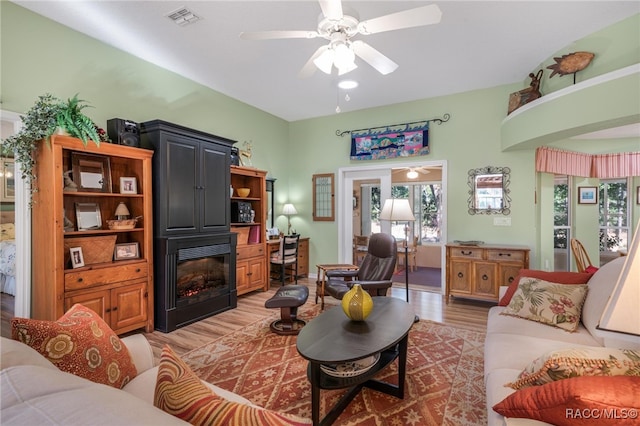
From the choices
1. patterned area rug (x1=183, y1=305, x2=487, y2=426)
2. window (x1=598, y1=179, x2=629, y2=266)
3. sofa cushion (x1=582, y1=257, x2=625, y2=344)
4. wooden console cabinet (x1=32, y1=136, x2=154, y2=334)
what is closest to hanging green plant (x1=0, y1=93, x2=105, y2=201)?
wooden console cabinet (x1=32, y1=136, x2=154, y2=334)

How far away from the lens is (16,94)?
2717 millimetres

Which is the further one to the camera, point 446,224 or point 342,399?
point 446,224

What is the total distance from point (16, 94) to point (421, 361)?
14.3ft

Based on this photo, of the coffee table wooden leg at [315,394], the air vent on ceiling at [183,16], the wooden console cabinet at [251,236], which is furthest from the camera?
the wooden console cabinet at [251,236]

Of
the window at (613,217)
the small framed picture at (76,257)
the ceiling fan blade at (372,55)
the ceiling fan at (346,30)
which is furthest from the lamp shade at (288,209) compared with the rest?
the window at (613,217)

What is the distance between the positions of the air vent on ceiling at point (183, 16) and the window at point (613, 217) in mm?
8034

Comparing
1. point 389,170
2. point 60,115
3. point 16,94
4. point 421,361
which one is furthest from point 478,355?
point 16,94

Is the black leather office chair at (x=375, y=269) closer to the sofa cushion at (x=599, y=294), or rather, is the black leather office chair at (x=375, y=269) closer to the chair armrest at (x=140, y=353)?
the sofa cushion at (x=599, y=294)

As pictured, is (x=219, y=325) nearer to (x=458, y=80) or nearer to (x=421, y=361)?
(x=421, y=361)

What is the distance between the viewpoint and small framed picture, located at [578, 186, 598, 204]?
5.55 metres

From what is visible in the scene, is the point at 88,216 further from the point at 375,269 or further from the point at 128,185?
the point at 375,269

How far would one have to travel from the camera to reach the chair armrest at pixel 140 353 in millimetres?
1698

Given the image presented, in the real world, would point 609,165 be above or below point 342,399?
above

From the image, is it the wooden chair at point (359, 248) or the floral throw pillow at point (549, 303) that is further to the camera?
the wooden chair at point (359, 248)
